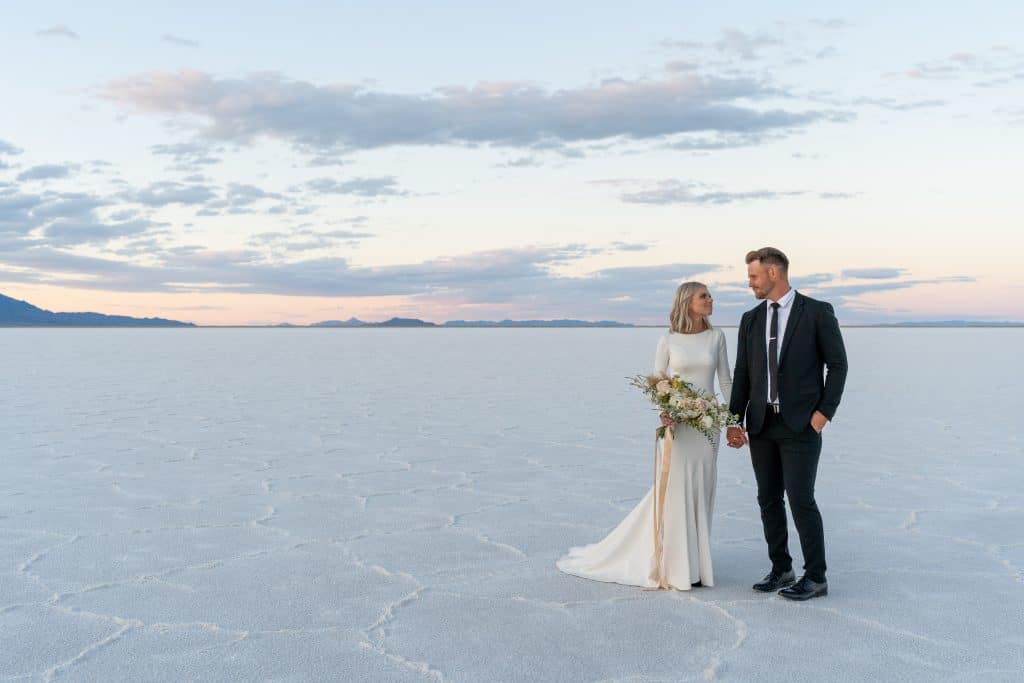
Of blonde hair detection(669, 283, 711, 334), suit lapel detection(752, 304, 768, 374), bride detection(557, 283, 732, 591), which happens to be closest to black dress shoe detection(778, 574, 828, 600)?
bride detection(557, 283, 732, 591)

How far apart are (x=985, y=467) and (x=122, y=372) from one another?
56.3 feet

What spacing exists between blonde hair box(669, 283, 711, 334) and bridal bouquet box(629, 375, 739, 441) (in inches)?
8.9

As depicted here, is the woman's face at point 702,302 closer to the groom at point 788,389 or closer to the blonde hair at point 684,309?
the blonde hair at point 684,309

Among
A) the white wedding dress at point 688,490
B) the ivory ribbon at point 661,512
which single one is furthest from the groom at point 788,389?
the ivory ribbon at point 661,512

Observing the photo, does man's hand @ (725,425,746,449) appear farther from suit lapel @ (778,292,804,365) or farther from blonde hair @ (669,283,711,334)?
blonde hair @ (669,283,711,334)

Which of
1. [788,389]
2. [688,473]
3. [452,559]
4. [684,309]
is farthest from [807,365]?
[452,559]

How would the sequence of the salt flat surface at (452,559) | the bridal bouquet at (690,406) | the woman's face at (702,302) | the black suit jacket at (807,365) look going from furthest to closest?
the woman's face at (702,302), the bridal bouquet at (690,406), the black suit jacket at (807,365), the salt flat surface at (452,559)

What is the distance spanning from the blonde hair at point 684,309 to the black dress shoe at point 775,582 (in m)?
1.08

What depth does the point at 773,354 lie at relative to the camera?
147 inches

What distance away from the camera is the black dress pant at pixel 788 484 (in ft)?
12.2

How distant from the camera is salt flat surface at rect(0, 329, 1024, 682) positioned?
3152mm

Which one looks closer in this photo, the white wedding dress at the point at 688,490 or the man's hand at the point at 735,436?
the man's hand at the point at 735,436

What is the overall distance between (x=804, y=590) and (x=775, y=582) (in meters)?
0.15

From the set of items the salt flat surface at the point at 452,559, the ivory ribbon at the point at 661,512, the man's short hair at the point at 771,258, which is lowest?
the salt flat surface at the point at 452,559
